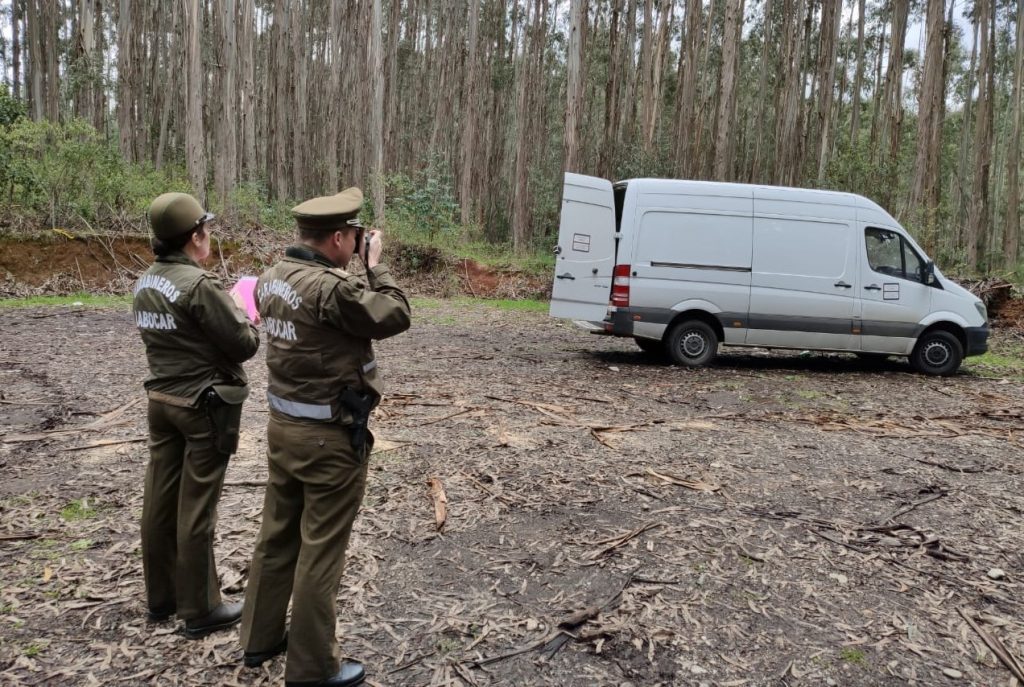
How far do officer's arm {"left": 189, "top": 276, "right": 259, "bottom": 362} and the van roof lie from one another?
7901 mm

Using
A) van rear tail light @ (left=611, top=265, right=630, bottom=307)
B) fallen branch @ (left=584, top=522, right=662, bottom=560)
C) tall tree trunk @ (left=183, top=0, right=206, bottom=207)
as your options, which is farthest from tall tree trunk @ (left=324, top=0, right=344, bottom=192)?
fallen branch @ (left=584, top=522, right=662, bottom=560)

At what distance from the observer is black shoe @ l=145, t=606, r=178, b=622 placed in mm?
3275

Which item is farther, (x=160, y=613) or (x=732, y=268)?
(x=732, y=268)

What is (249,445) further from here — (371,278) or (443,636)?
(371,278)

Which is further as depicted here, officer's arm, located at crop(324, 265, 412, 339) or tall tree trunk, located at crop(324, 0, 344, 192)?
tall tree trunk, located at crop(324, 0, 344, 192)

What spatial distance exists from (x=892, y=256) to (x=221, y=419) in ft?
33.2

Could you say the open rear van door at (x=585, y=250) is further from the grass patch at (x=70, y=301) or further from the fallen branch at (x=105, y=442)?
the grass patch at (x=70, y=301)

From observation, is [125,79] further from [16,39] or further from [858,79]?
[858,79]

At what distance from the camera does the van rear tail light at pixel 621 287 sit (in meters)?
10.1

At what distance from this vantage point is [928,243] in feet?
60.4

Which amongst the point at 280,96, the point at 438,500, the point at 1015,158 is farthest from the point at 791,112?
the point at 438,500

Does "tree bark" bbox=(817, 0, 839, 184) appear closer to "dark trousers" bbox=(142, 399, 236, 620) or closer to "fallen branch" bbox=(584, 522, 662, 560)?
"fallen branch" bbox=(584, 522, 662, 560)

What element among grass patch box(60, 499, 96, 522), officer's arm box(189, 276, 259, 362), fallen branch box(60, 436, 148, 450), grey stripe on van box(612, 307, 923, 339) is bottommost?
grass patch box(60, 499, 96, 522)

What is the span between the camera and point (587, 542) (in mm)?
4254
